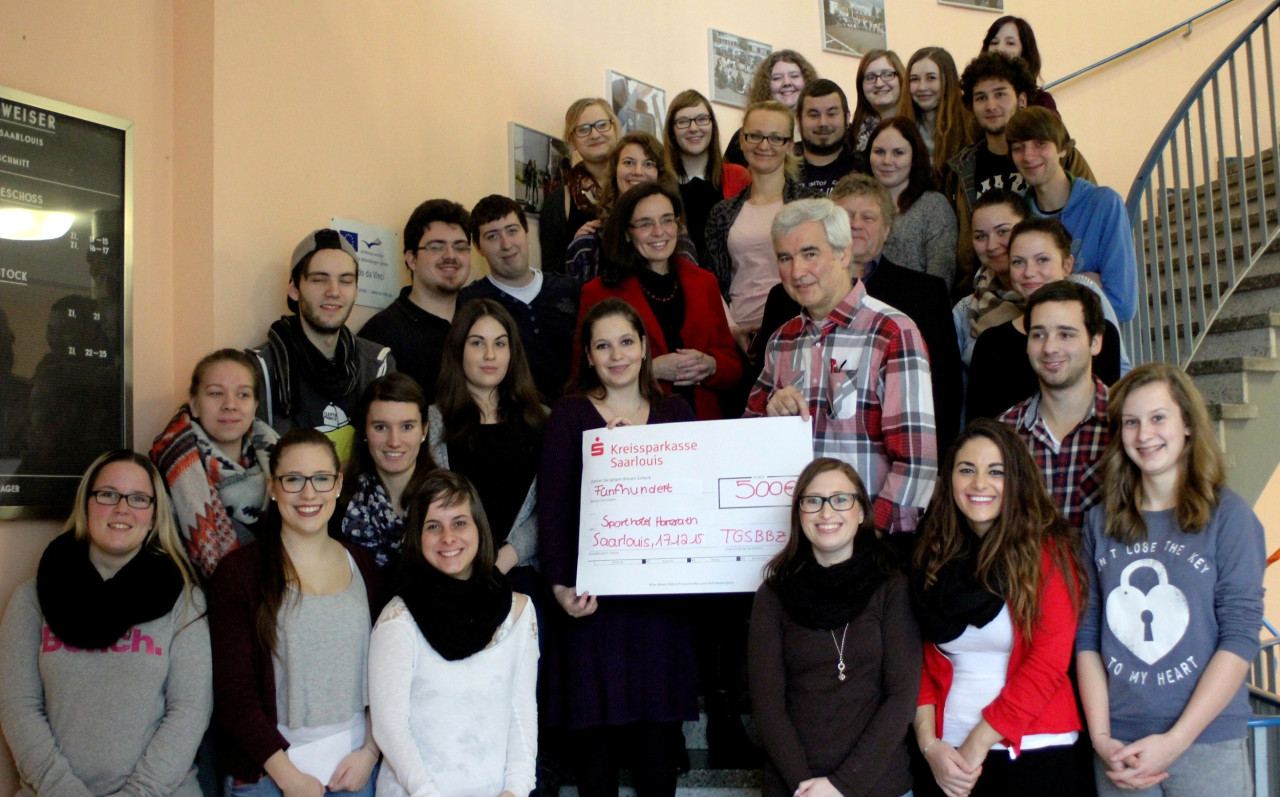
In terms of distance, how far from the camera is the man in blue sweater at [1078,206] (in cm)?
372

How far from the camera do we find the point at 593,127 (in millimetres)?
4875

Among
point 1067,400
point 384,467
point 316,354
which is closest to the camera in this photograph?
point 1067,400

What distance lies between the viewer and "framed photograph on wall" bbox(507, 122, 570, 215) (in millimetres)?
5027

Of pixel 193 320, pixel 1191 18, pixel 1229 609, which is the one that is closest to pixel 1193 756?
pixel 1229 609

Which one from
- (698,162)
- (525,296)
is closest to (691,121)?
(698,162)

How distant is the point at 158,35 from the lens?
3.62 m

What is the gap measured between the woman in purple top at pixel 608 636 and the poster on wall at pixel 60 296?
137 centimetres

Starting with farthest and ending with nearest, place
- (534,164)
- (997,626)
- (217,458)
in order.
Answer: (534,164), (217,458), (997,626)

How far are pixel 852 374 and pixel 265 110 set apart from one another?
7.33 feet

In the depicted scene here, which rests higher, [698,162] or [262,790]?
[698,162]

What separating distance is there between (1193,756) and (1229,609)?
1.13ft

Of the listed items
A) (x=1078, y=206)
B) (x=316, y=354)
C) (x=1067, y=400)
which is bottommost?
(x=1067, y=400)

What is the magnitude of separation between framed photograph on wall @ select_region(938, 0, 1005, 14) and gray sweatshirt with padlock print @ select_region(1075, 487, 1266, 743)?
5.58 metres

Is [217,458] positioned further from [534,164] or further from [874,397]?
[534,164]
